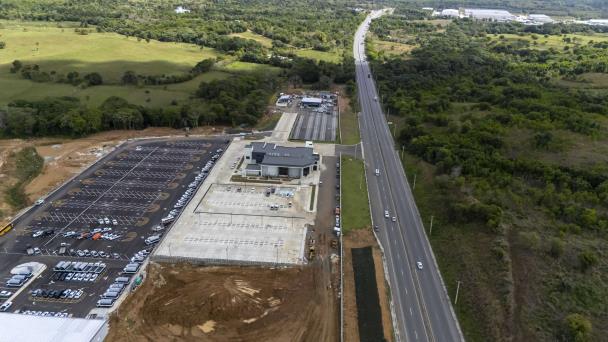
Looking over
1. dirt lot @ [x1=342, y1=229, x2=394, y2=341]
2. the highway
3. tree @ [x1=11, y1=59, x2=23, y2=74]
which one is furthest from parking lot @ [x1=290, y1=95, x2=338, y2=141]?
tree @ [x1=11, y1=59, x2=23, y2=74]

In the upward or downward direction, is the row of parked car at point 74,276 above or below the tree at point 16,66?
below

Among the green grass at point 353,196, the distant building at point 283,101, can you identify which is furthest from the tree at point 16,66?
the green grass at point 353,196

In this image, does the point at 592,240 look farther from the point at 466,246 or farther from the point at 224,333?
the point at 224,333

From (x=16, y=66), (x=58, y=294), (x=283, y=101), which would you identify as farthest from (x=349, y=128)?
(x=16, y=66)

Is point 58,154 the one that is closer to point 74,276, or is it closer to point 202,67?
point 74,276

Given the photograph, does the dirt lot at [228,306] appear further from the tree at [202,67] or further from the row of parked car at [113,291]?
the tree at [202,67]

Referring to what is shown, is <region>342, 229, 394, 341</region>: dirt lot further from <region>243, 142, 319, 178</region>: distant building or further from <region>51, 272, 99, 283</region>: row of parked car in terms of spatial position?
<region>51, 272, 99, 283</region>: row of parked car

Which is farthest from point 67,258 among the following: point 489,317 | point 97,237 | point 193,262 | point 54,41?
point 54,41
